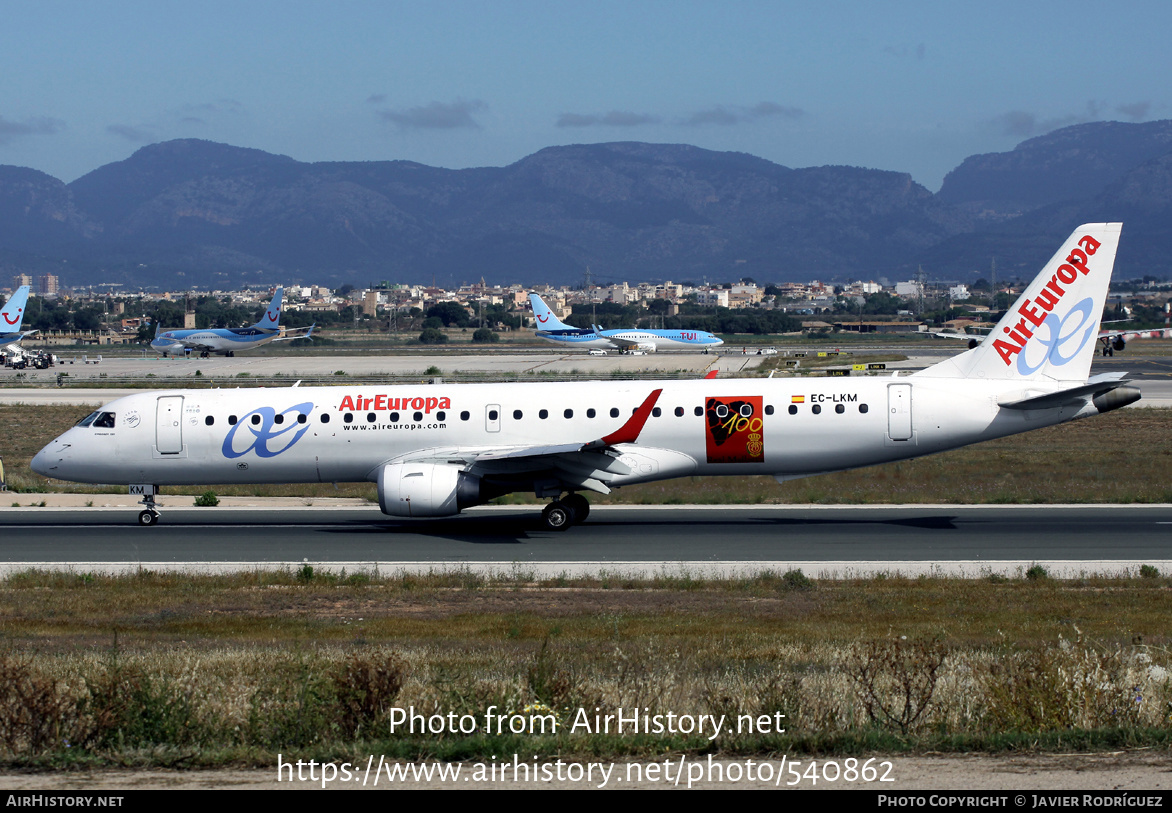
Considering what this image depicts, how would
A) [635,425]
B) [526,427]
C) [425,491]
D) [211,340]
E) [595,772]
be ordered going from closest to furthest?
[595,772]
[425,491]
[635,425]
[526,427]
[211,340]

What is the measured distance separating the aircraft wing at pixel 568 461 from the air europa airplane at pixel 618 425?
49 mm

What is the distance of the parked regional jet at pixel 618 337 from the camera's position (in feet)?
413

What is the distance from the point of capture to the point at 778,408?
1138 inches

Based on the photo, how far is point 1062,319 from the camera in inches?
1141

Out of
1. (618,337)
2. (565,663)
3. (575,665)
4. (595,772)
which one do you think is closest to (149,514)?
(565,663)

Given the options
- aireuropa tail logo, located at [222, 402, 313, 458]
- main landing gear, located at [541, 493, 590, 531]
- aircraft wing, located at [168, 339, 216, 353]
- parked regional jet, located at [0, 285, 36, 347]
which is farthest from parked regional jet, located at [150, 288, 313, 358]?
main landing gear, located at [541, 493, 590, 531]

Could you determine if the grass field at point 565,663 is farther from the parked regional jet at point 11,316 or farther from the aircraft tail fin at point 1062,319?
the parked regional jet at point 11,316

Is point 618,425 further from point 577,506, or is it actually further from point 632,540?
point 632,540

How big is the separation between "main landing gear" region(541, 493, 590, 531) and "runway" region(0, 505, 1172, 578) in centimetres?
29

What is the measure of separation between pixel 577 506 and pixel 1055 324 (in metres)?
13.0

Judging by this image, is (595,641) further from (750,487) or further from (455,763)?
(750,487)

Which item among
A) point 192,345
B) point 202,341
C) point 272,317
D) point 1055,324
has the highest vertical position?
point 272,317

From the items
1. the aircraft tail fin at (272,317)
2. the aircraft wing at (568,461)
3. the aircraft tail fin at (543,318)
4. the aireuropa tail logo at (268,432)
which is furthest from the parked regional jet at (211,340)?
the aircraft wing at (568,461)
